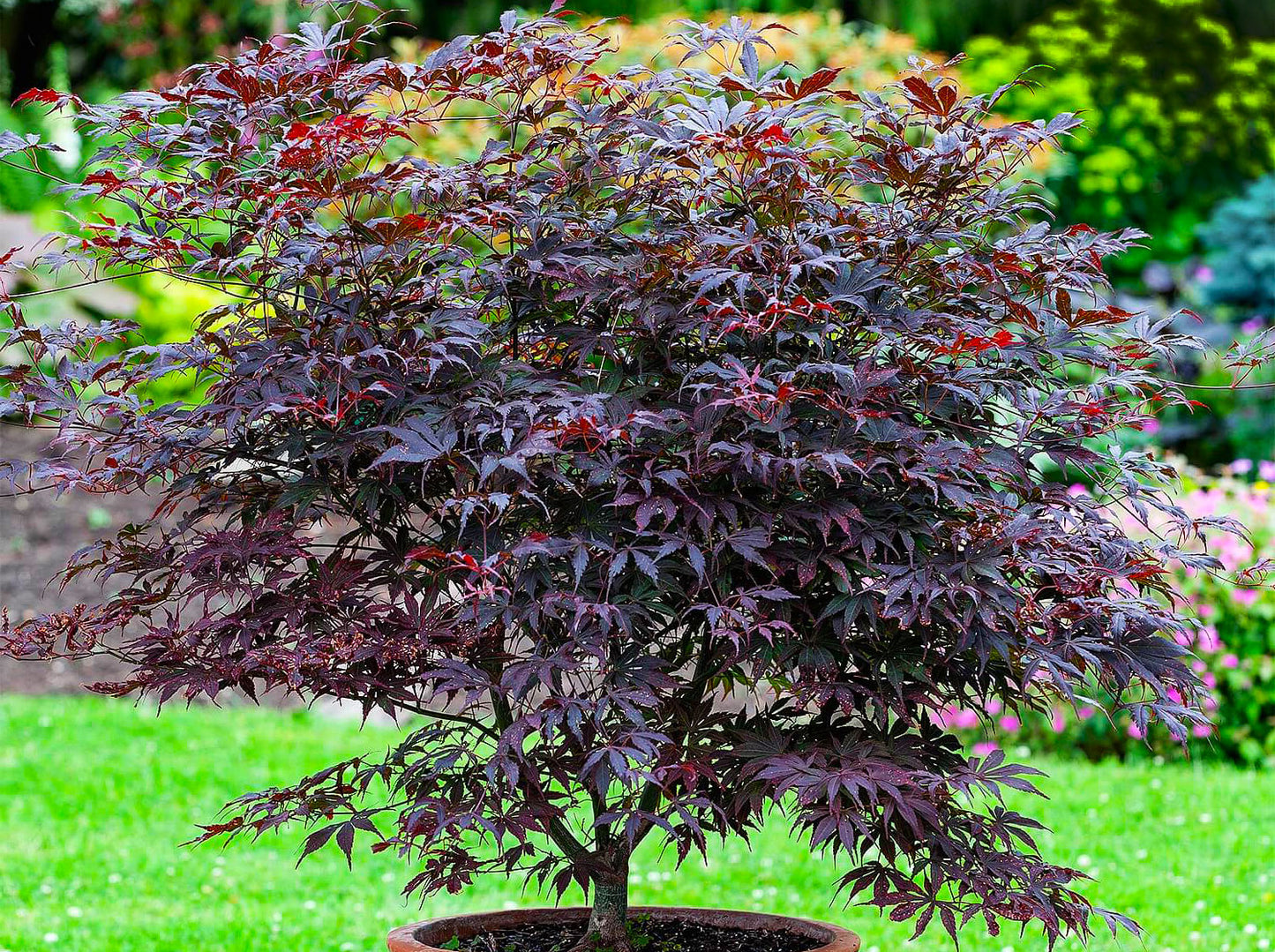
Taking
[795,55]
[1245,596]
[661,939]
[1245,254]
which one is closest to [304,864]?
[661,939]

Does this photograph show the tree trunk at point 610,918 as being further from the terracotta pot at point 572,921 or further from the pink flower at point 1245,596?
the pink flower at point 1245,596

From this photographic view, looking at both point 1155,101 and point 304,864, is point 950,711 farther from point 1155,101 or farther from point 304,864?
point 1155,101

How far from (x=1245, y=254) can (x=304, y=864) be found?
310 inches

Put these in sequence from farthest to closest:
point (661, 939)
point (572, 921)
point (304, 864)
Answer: point (304, 864)
point (572, 921)
point (661, 939)

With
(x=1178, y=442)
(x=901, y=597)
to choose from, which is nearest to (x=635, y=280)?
(x=901, y=597)

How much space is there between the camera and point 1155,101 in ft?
37.2

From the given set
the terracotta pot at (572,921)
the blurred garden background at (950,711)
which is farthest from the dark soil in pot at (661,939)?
the blurred garden background at (950,711)

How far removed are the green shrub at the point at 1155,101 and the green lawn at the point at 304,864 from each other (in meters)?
6.57

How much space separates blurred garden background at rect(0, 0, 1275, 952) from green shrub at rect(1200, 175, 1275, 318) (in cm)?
2

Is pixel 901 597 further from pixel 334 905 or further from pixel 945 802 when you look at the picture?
pixel 334 905

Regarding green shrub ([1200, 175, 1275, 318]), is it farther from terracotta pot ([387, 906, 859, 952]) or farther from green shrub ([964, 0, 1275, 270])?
terracotta pot ([387, 906, 859, 952])

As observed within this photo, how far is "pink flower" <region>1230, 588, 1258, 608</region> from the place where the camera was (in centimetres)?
619

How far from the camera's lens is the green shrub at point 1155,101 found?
1133cm

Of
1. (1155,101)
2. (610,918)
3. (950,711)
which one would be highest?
(1155,101)
